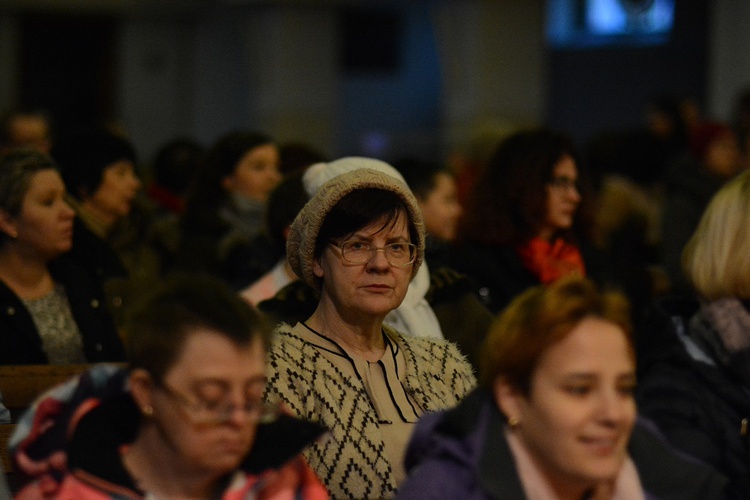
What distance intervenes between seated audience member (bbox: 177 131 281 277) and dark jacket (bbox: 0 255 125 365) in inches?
68.5

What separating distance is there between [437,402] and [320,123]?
15171 mm

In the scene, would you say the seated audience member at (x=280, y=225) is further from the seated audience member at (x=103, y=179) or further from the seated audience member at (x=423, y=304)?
the seated audience member at (x=103, y=179)

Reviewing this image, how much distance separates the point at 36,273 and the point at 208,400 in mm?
2832

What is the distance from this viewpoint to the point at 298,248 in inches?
146

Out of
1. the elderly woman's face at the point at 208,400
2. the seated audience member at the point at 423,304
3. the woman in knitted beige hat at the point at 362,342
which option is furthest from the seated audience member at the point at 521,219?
the elderly woman's face at the point at 208,400

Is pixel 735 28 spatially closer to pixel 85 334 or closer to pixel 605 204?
pixel 605 204

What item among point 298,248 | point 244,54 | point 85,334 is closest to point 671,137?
point 85,334

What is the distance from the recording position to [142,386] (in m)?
A: 2.48

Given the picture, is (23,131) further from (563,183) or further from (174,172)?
(563,183)

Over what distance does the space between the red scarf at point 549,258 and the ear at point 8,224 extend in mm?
2075

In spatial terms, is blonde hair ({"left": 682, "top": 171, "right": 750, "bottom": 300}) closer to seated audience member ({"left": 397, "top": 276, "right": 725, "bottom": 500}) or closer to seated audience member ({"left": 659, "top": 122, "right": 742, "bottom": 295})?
seated audience member ({"left": 397, "top": 276, "right": 725, "bottom": 500})

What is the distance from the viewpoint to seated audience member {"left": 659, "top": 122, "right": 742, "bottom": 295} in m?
7.60

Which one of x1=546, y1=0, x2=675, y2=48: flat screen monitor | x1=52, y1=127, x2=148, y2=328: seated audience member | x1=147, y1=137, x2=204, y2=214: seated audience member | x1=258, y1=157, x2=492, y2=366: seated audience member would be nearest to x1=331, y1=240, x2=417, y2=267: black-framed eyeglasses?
x1=258, y1=157, x2=492, y2=366: seated audience member

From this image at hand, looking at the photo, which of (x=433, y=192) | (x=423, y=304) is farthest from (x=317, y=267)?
(x=433, y=192)
